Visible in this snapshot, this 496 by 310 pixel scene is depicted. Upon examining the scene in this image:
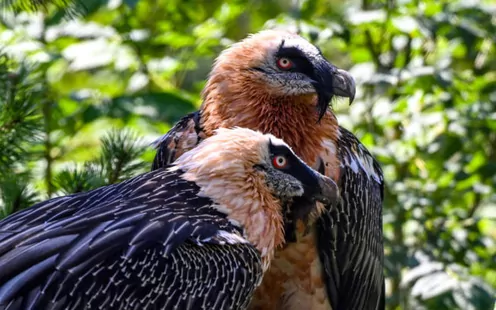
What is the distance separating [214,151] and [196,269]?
785 millimetres

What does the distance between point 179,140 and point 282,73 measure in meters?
0.72

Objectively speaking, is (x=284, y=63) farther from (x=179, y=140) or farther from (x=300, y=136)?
(x=179, y=140)

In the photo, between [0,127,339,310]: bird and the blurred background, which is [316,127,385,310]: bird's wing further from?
the blurred background

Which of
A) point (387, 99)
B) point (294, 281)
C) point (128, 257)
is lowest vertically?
point (294, 281)

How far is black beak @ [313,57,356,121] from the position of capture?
5746mm

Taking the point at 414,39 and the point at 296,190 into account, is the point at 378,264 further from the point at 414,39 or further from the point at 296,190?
the point at 414,39

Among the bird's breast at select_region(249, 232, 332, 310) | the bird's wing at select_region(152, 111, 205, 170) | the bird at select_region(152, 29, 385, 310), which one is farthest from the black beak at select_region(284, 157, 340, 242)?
the bird's wing at select_region(152, 111, 205, 170)

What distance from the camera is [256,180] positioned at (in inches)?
208

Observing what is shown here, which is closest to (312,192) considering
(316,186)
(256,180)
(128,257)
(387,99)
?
(316,186)

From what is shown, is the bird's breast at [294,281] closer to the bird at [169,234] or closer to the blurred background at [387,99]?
the bird at [169,234]

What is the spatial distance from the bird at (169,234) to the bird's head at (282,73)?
17.9 inches

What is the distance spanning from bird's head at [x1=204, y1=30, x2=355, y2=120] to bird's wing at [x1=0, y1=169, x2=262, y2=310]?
0.99 metres

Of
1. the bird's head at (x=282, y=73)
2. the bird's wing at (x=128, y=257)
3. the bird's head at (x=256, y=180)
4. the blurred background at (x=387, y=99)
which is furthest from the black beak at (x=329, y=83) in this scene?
the blurred background at (x=387, y=99)

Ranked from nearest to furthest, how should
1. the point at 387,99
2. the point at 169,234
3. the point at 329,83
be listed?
1. the point at 169,234
2. the point at 329,83
3. the point at 387,99
